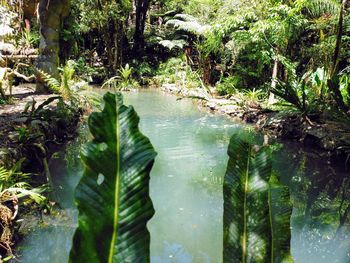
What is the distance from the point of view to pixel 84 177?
96cm

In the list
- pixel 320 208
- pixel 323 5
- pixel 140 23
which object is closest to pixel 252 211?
pixel 320 208

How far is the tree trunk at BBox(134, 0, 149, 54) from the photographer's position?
16.5m

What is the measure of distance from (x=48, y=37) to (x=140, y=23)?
991 centimetres

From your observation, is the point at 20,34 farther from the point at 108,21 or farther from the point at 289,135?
the point at 289,135

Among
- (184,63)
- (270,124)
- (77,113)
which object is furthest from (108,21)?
(270,124)

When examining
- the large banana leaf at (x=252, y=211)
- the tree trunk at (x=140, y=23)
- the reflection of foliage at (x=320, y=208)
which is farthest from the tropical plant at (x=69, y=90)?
the tree trunk at (x=140, y=23)

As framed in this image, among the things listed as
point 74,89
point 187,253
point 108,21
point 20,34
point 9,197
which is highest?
point 108,21

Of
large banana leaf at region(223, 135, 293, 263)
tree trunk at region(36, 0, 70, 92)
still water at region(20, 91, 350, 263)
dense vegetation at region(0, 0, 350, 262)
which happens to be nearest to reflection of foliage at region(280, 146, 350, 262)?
still water at region(20, 91, 350, 263)

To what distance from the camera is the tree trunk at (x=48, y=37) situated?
26.5ft

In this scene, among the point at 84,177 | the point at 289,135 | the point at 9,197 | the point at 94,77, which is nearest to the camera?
the point at 84,177

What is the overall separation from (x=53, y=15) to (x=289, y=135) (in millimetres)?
6193

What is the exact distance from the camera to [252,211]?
3.86 ft

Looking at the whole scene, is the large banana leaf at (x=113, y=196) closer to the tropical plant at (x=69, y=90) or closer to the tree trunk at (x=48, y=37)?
the tropical plant at (x=69, y=90)

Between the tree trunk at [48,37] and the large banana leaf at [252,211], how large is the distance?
26.0 ft
